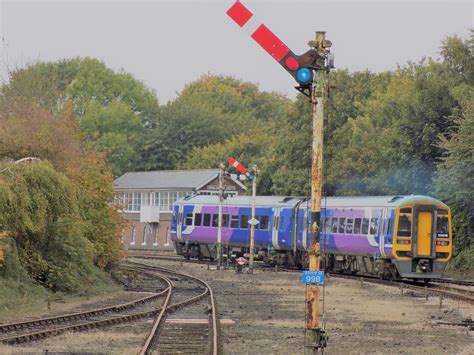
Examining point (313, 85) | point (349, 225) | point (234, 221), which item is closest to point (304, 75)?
point (313, 85)

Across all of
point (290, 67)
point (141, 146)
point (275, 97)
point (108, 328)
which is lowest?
point (108, 328)

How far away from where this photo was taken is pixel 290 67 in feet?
41.8

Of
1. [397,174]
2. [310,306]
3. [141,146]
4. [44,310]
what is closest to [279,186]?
[397,174]

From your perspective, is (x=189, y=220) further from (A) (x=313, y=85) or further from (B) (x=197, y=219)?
(A) (x=313, y=85)

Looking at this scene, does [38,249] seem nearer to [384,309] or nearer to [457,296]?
[384,309]

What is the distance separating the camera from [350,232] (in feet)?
123

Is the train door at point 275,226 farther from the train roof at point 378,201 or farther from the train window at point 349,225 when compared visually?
the train window at point 349,225

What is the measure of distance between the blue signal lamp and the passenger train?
1410cm

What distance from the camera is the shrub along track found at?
17.3 meters

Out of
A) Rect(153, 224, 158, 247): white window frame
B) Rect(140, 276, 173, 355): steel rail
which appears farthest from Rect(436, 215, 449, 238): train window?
Rect(153, 224, 158, 247): white window frame

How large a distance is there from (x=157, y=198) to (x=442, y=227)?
45.9 metres

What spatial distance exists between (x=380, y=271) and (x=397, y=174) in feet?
40.7

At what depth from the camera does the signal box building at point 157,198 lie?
75.8 meters

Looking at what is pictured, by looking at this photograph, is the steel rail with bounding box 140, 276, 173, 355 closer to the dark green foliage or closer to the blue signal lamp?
the dark green foliage
